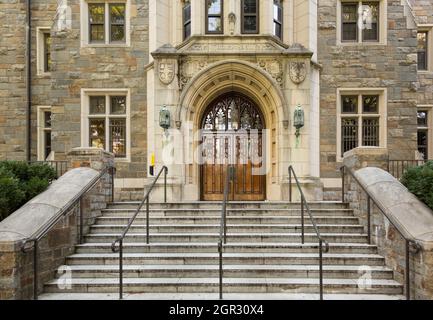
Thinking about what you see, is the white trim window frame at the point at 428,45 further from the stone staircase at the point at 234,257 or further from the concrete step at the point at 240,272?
the concrete step at the point at 240,272

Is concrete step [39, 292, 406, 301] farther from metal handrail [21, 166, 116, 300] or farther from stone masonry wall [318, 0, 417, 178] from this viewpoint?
stone masonry wall [318, 0, 417, 178]

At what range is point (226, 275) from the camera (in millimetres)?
6504

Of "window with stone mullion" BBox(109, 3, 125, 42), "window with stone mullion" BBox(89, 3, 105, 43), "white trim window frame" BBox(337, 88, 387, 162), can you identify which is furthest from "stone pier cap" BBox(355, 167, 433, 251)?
"window with stone mullion" BBox(89, 3, 105, 43)

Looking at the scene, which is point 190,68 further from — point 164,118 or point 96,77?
point 96,77

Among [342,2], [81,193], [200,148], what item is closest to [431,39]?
[342,2]

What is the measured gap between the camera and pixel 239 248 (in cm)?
717

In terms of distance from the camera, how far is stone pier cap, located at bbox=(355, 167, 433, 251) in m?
5.81

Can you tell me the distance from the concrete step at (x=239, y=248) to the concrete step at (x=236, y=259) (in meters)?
0.16

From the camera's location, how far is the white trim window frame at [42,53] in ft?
44.5

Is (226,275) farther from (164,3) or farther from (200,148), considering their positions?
(164,3)

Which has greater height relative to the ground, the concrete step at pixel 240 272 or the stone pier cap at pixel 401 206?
the stone pier cap at pixel 401 206

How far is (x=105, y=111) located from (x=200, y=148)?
10.9ft

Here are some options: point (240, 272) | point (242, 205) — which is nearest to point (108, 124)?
point (242, 205)

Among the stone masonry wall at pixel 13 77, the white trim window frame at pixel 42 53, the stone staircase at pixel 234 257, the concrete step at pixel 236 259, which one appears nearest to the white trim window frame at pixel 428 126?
the stone staircase at pixel 234 257
